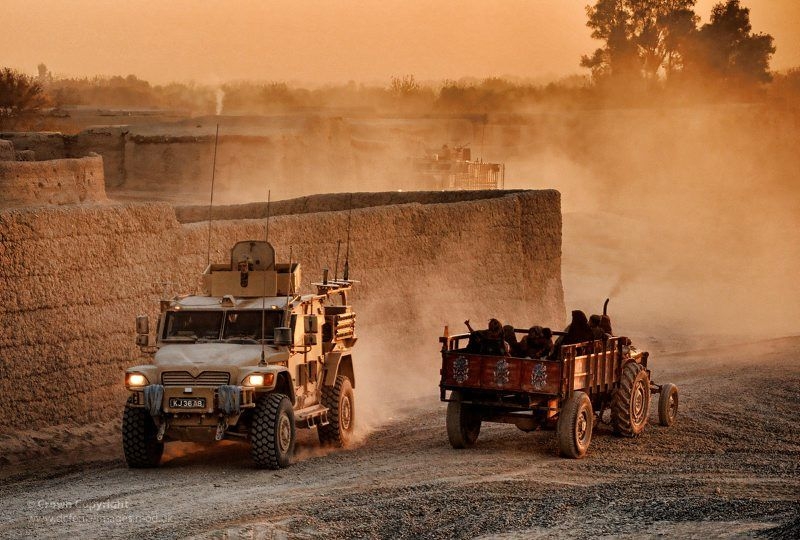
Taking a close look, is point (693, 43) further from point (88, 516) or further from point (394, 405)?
point (88, 516)

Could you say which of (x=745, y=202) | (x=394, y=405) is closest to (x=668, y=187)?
(x=745, y=202)

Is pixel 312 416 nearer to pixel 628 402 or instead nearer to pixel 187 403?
pixel 187 403

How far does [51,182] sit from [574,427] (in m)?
20.5

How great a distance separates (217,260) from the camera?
21.6 m

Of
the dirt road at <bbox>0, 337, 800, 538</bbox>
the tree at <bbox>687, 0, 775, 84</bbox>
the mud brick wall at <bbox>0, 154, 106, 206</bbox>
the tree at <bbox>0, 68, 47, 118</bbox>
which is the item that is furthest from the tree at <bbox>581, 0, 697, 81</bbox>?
the dirt road at <bbox>0, 337, 800, 538</bbox>

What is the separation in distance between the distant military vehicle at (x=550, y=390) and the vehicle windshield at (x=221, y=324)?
2.12m

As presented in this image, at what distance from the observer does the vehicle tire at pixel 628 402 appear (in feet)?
62.9

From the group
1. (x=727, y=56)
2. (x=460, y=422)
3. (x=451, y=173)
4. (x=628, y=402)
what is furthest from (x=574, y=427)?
(x=727, y=56)

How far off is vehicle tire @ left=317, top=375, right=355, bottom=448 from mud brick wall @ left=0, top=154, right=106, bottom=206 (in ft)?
53.3

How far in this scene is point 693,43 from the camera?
96938 mm

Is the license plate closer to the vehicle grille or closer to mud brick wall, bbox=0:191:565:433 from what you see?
the vehicle grille

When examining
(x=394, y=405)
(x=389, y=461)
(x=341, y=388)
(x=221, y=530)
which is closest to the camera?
(x=221, y=530)

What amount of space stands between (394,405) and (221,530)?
10285 mm

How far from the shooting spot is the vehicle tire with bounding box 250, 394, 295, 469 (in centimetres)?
1675
